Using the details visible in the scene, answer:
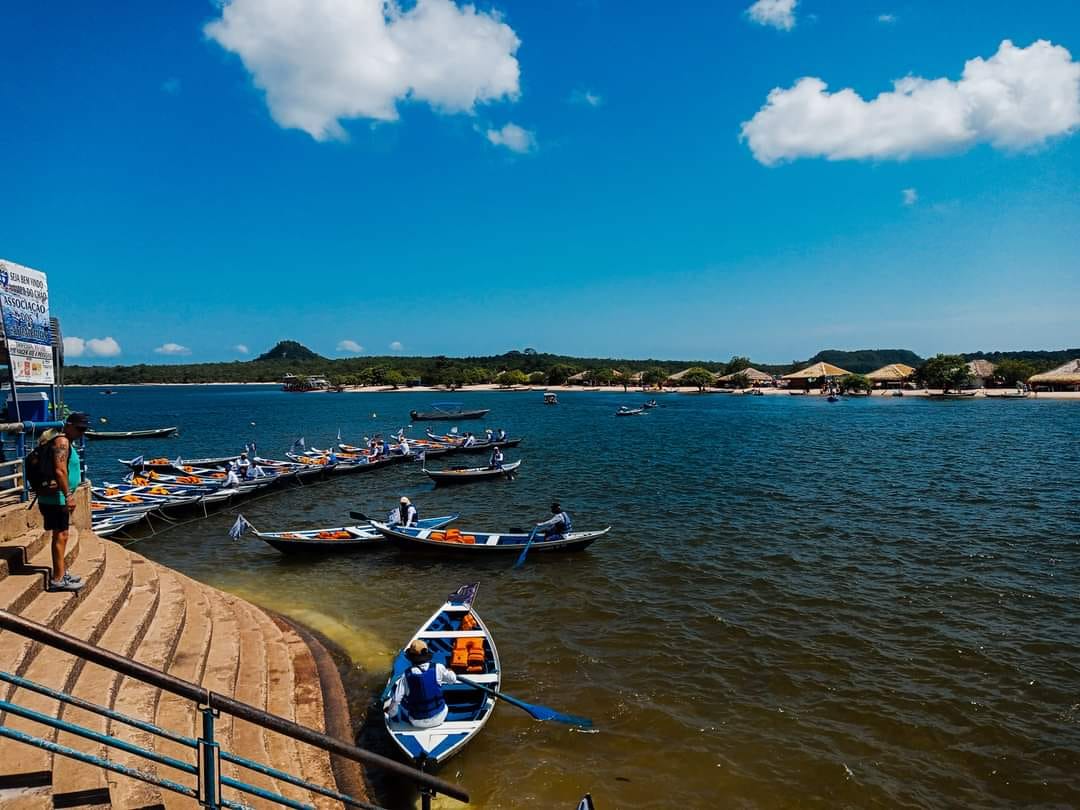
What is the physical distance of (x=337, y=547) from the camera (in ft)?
68.2

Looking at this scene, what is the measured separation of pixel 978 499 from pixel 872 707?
21.4 m

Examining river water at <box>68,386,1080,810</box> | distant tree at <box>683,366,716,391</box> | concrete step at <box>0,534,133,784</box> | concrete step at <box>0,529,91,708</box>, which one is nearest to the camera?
concrete step at <box>0,534,133,784</box>

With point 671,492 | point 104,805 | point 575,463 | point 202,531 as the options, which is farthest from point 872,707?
point 575,463

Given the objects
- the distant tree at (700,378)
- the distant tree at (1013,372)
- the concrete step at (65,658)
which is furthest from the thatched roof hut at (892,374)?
the concrete step at (65,658)

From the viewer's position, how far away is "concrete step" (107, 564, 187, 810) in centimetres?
586

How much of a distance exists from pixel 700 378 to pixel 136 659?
16160 centimetres

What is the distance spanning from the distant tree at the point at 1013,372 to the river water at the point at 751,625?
4142 inches

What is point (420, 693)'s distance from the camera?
30.3 ft

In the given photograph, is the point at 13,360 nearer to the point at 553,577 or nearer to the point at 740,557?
the point at 553,577

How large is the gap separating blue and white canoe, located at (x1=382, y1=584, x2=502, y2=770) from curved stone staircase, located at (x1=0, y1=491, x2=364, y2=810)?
3.07ft

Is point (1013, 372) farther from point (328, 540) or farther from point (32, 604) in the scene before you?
point (32, 604)

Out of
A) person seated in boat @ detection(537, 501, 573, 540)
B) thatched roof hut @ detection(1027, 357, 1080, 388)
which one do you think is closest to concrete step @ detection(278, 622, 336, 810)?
person seated in boat @ detection(537, 501, 573, 540)

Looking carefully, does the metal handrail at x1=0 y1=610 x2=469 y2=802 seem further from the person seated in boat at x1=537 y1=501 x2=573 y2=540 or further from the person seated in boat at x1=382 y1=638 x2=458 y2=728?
the person seated in boat at x1=537 y1=501 x2=573 y2=540

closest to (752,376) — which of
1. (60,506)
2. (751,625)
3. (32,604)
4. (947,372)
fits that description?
(947,372)
